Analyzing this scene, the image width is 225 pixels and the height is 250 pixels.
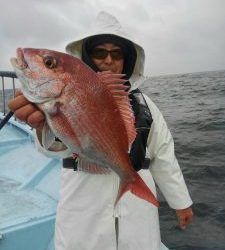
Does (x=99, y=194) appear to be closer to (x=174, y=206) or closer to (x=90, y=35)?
(x=174, y=206)

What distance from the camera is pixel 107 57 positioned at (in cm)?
301

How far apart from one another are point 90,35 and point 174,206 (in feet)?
5.07

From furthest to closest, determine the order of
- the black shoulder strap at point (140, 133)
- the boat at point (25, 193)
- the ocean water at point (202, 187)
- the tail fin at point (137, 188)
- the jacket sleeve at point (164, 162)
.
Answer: the ocean water at point (202, 187) < the boat at point (25, 193) < the jacket sleeve at point (164, 162) < the black shoulder strap at point (140, 133) < the tail fin at point (137, 188)

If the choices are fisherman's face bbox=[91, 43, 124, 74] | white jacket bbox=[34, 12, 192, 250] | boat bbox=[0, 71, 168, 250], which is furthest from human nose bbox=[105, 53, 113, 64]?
boat bbox=[0, 71, 168, 250]

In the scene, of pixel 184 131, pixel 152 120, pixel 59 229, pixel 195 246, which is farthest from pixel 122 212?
pixel 184 131

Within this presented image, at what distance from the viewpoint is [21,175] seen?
17.5 feet

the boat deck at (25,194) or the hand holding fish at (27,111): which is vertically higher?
the hand holding fish at (27,111)

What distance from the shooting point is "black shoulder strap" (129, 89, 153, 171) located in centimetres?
281

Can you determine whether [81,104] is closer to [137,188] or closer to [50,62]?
[50,62]

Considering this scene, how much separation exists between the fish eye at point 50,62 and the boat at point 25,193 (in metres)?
1.11

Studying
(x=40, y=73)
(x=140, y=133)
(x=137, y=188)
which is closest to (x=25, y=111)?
(x=40, y=73)

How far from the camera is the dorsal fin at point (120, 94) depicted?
2115 millimetres

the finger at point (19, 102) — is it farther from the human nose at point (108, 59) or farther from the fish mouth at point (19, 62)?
the human nose at point (108, 59)

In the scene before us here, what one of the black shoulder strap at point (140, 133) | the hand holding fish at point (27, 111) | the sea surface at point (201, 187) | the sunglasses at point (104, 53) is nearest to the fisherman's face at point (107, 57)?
the sunglasses at point (104, 53)
